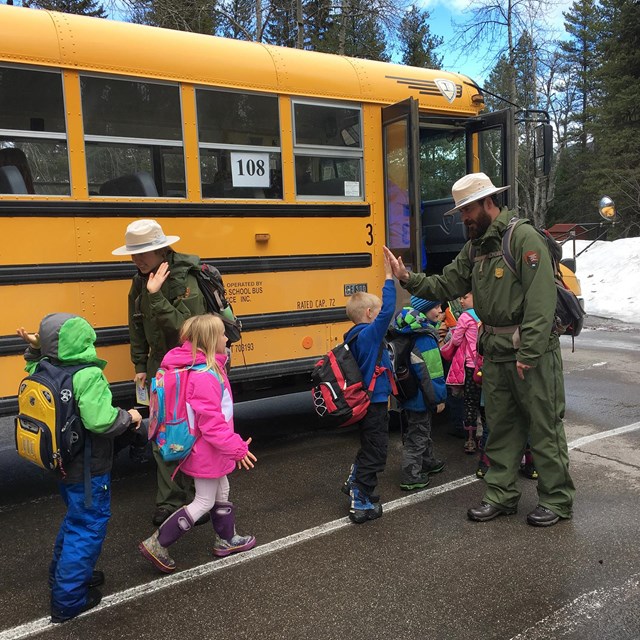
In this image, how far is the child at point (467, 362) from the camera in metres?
4.59

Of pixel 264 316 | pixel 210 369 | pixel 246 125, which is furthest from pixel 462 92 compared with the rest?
pixel 210 369

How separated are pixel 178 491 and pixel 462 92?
13.5ft

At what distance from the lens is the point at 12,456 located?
5145 mm

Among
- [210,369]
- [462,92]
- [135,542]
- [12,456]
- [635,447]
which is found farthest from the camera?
[462,92]

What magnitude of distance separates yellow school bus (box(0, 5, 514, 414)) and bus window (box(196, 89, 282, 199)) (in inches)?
0.4

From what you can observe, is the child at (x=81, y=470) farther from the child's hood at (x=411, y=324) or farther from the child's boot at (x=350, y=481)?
the child's hood at (x=411, y=324)

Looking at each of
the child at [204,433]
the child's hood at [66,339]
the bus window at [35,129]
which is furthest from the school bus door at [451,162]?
the child's hood at [66,339]

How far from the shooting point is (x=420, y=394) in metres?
4.08

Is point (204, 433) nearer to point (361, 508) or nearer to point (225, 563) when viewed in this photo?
point (225, 563)

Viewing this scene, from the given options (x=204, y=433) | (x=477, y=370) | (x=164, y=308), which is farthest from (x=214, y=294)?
(x=477, y=370)

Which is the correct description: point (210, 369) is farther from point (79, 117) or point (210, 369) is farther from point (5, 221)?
point (79, 117)

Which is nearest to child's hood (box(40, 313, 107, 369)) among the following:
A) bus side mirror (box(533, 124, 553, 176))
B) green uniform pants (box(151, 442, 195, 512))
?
green uniform pants (box(151, 442, 195, 512))

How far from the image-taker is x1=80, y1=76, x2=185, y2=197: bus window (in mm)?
3873

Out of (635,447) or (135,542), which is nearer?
(135,542)
